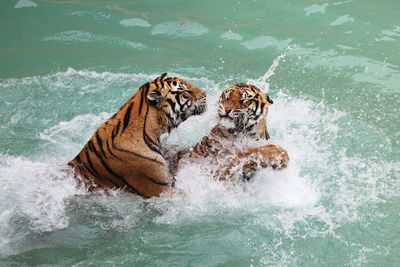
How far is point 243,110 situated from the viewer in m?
3.01

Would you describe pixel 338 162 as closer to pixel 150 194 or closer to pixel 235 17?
pixel 150 194

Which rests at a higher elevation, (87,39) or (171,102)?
(171,102)

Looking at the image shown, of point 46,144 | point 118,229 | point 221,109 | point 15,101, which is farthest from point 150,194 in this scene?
point 15,101

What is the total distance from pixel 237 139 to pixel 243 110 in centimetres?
21

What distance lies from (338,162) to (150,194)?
4.68ft

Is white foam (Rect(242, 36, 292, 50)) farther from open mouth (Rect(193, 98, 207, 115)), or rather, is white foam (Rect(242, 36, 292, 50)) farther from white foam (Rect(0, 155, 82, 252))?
white foam (Rect(0, 155, 82, 252))

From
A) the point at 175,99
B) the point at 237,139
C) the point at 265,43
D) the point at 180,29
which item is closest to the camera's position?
the point at 175,99

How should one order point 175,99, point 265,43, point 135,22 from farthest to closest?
1. point 135,22
2. point 265,43
3. point 175,99

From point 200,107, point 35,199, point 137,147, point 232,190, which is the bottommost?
point 232,190

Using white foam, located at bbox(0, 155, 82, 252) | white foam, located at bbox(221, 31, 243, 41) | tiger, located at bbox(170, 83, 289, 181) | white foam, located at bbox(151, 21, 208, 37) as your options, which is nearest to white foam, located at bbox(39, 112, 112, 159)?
white foam, located at bbox(0, 155, 82, 252)

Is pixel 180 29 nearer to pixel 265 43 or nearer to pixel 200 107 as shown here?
pixel 265 43

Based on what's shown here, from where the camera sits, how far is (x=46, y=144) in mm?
3750

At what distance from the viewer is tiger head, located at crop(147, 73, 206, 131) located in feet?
9.39

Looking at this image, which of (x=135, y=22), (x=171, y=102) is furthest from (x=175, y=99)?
(x=135, y=22)
